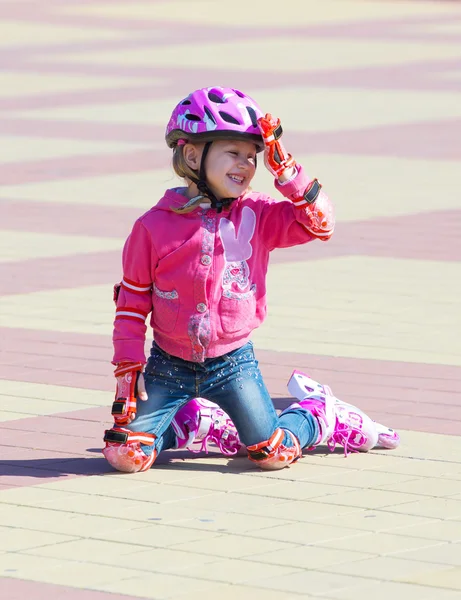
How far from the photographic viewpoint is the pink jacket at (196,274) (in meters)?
5.73

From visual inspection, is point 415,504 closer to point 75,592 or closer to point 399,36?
point 75,592

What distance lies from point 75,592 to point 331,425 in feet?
6.15

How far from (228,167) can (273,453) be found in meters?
1.06

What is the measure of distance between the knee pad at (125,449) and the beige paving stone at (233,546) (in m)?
0.89

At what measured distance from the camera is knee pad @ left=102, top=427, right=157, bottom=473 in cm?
573

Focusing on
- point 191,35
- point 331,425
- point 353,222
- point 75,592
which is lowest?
point 75,592

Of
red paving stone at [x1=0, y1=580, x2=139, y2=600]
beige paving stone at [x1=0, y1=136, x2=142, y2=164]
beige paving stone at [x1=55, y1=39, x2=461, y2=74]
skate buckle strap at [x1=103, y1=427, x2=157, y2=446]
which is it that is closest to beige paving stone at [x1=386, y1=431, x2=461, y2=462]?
skate buckle strap at [x1=103, y1=427, x2=157, y2=446]

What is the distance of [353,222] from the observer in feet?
38.1

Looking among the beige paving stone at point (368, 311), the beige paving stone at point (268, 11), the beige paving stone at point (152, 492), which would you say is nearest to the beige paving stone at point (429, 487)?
the beige paving stone at point (152, 492)

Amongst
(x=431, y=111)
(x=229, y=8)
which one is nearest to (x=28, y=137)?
(x=431, y=111)

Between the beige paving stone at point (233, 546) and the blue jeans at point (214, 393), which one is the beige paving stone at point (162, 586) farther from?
the blue jeans at point (214, 393)

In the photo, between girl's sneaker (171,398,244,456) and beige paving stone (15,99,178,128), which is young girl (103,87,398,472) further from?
beige paving stone (15,99,178,128)

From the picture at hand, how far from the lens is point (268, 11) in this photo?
31.8 metres

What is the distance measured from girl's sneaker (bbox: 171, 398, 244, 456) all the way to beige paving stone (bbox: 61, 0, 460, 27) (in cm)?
2360
